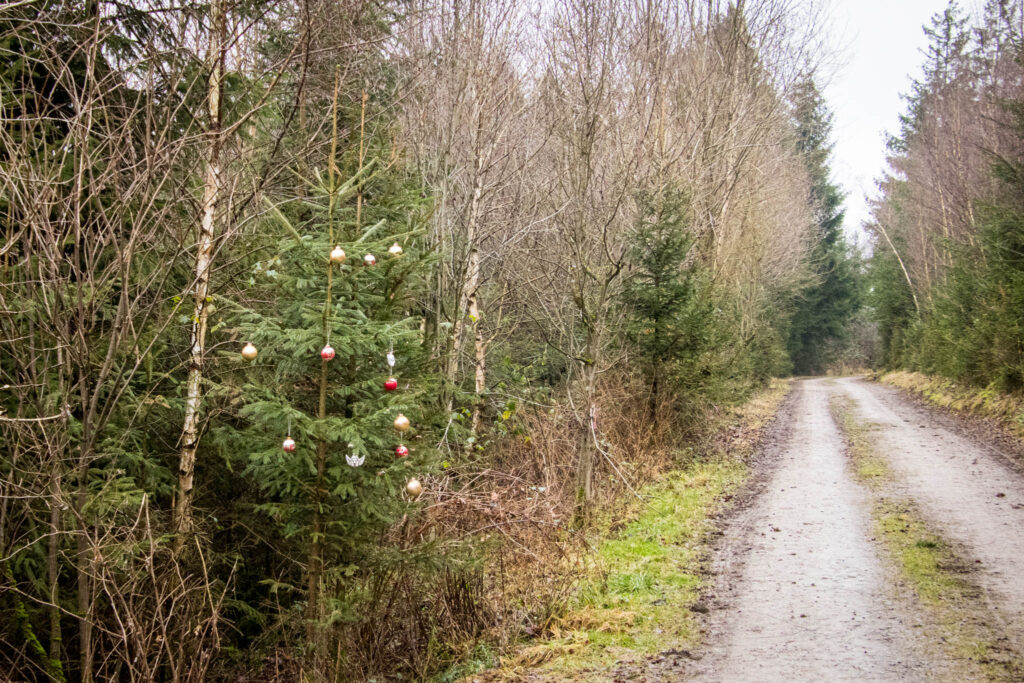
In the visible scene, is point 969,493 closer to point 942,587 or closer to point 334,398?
point 942,587

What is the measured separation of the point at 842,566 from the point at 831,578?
0.41 m

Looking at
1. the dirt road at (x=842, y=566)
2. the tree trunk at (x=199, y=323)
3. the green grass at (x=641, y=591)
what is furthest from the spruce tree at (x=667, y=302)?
the tree trunk at (x=199, y=323)

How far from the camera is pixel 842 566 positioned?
24.9 feet

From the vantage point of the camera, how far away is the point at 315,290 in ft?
17.3

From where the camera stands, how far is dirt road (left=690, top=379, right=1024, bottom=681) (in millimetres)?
5496

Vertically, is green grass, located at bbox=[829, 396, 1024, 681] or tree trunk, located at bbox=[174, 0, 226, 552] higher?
tree trunk, located at bbox=[174, 0, 226, 552]

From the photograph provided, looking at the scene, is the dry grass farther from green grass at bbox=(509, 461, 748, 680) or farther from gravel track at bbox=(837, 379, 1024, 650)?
green grass at bbox=(509, 461, 748, 680)

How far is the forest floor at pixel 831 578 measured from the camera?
5477 mm

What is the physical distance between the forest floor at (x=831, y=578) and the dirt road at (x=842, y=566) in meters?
0.02

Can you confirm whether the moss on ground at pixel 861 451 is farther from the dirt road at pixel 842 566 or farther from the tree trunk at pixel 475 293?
the tree trunk at pixel 475 293

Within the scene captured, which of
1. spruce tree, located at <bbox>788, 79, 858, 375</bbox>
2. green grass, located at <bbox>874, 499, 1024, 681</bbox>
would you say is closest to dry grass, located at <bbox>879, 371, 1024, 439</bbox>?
green grass, located at <bbox>874, 499, 1024, 681</bbox>

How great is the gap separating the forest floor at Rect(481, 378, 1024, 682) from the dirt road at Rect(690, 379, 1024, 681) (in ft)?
0.07

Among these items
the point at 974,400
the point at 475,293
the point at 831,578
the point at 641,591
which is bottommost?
the point at 641,591

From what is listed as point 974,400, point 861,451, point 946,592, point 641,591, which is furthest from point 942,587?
point 974,400
